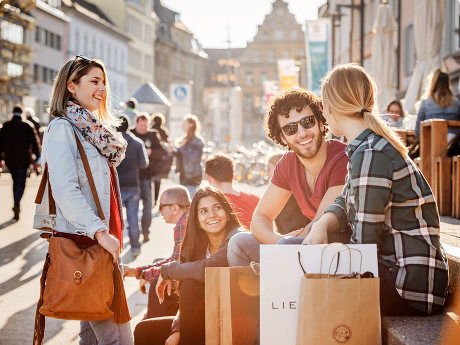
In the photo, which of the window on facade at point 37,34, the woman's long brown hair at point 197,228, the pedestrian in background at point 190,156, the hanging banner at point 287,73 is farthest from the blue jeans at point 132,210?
the window on facade at point 37,34

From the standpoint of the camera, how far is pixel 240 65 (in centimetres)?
9431

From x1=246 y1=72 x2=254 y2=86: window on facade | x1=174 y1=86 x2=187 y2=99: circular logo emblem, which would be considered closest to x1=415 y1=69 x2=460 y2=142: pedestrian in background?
x1=174 y1=86 x2=187 y2=99: circular logo emblem

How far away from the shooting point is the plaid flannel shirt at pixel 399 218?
3332 millimetres

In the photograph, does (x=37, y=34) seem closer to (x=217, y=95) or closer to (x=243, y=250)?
(x=243, y=250)

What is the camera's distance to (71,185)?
3875mm

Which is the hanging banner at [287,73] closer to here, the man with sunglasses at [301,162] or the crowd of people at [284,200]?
the crowd of people at [284,200]

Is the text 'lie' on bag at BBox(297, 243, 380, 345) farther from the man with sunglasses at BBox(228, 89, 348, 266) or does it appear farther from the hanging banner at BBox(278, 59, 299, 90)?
the hanging banner at BBox(278, 59, 299, 90)

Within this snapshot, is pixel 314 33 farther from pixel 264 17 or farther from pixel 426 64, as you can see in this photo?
pixel 264 17

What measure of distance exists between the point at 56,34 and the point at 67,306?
5590 cm

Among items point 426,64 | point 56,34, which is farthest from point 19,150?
point 56,34

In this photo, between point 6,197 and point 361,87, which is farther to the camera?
point 6,197

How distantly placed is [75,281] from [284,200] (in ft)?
4.60

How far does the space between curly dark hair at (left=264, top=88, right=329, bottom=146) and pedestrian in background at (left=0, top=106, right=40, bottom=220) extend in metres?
9.60

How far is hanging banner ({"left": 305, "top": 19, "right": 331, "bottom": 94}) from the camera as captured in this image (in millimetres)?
29672
